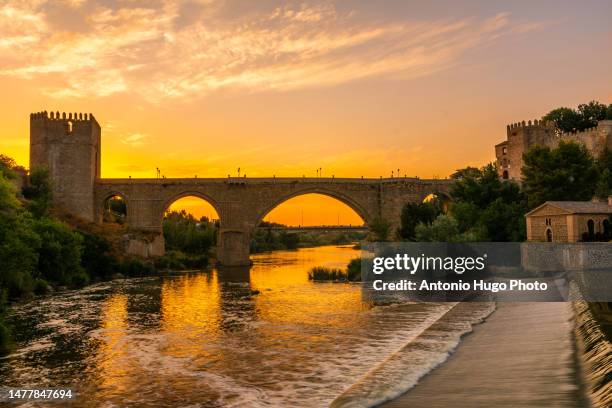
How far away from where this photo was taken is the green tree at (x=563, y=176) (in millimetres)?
35312

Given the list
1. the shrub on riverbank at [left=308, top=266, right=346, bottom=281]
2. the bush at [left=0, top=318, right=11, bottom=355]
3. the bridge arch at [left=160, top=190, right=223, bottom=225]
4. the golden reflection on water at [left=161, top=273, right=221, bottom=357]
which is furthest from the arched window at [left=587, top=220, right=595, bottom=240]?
the bridge arch at [left=160, top=190, right=223, bottom=225]

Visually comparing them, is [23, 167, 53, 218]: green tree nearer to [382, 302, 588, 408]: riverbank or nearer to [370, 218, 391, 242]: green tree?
[370, 218, 391, 242]: green tree

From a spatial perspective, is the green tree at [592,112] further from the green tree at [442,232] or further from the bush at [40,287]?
the bush at [40,287]

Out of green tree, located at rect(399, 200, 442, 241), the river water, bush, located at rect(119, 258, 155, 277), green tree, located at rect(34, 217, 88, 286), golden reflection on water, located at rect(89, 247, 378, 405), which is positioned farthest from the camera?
green tree, located at rect(399, 200, 442, 241)

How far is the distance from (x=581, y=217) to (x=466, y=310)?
12067 millimetres

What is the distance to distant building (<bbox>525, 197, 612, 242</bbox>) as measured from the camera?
27156 mm

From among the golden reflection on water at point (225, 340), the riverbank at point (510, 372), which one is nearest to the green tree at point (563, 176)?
the golden reflection on water at point (225, 340)

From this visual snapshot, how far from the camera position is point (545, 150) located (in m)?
36.8

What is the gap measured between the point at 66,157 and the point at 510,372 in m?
43.0

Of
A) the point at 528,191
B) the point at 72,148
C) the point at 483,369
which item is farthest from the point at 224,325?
the point at 72,148

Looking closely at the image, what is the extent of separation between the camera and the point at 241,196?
156ft

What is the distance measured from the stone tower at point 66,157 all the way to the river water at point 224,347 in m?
20.8

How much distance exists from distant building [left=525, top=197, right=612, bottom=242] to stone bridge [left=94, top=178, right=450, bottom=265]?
18555 mm

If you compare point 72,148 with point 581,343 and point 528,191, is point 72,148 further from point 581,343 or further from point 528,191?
point 581,343
